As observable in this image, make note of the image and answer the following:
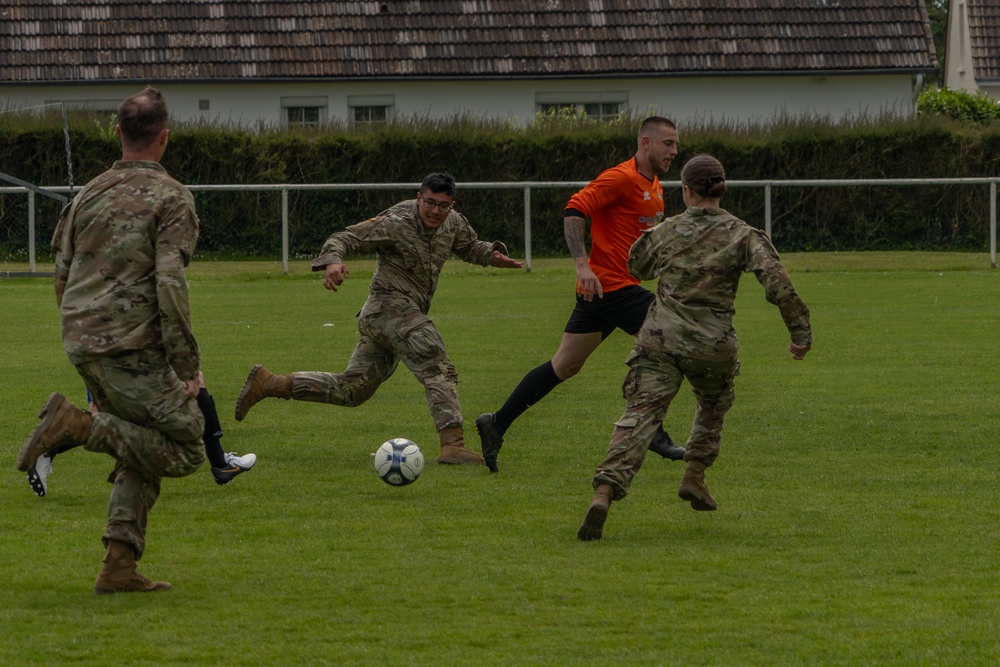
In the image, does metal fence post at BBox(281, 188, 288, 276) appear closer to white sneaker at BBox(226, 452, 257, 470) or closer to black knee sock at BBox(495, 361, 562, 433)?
black knee sock at BBox(495, 361, 562, 433)

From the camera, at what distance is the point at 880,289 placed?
2111 centimetres

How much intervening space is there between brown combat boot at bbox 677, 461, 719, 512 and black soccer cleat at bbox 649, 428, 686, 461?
1.50m

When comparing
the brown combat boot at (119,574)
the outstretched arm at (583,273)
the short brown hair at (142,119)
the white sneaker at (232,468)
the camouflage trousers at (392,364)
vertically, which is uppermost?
the short brown hair at (142,119)

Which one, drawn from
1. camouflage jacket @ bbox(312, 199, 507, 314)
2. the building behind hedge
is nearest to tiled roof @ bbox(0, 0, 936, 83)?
the building behind hedge

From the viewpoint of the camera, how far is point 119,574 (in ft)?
19.5

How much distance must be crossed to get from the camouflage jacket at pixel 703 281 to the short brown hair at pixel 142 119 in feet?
7.80

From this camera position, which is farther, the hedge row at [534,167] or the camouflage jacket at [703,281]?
the hedge row at [534,167]

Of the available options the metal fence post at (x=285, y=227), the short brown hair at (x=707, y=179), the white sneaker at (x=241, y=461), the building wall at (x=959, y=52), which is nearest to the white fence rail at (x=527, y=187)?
the metal fence post at (x=285, y=227)

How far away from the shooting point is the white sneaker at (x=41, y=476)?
7.78 metres

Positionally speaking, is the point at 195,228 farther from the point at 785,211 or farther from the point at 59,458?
the point at 785,211

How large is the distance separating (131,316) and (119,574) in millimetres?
966

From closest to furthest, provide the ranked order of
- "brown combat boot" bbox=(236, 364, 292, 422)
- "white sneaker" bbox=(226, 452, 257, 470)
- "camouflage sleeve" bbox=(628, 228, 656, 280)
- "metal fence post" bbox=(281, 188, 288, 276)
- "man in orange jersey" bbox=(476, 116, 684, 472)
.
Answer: "camouflage sleeve" bbox=(628, 228, 656, 280), "white sneaker" bbox=(226, 452, 257, 470), "man in orange jersey" bbox=(476, 116, 684, 472), "brown combat boot" bbox=(236, 364, 292, 422), "metal fence post" bbox=(281, 188, 288, 276)

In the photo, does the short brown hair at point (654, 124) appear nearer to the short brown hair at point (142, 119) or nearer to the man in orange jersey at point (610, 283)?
the man in orange jersey at point (610, 283)

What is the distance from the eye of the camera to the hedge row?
1029 inches
